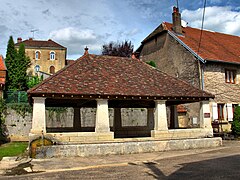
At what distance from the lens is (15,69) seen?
29766 mm

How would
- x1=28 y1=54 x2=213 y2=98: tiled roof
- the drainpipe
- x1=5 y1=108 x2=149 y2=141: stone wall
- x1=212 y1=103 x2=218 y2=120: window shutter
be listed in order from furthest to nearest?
the drainpipe, x1=5 y1=108 x2=149 y2=141: stone wall, x1=212 y1=103 x2=218 y2=120: window shutter, x1=28 y1=54 x2=213 y2=98: tiled roof

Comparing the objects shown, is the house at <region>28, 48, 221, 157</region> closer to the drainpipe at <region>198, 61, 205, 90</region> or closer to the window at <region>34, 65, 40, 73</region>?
the drainpipe at <region>198, 61, 205, 90</region>

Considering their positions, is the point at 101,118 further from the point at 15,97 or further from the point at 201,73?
the point at 15,97

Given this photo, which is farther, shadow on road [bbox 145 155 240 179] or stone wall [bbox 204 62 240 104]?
stone wall [bbox 204 62 240 104]

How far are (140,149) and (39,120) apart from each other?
14.1ft

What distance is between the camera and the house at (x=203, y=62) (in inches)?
741

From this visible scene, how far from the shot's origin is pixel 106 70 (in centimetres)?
1298

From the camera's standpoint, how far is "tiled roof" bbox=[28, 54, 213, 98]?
1088cm

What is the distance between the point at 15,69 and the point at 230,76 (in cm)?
2232

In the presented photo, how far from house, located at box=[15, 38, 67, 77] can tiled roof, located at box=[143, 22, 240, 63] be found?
72.8 feet

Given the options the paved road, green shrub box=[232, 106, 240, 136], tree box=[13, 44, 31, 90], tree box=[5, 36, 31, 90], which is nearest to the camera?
the paved road

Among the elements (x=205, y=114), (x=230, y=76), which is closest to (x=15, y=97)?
(x=205, y=114)

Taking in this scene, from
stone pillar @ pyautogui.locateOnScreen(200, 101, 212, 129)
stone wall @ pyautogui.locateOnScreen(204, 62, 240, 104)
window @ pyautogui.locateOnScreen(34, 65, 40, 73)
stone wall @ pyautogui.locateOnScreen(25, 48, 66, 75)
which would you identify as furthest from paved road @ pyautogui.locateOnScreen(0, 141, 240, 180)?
window @ pyautogui.locateOnScreen(34, 65, 40, 73)

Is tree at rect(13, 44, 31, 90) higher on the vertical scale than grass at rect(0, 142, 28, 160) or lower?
higher
